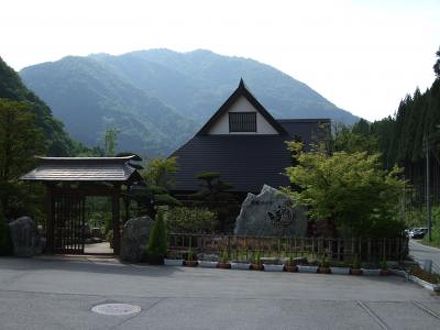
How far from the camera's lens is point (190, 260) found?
1606 cm

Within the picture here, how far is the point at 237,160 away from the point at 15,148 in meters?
11.5

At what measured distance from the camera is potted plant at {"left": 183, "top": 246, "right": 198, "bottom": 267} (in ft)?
52.2

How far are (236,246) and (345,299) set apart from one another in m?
6.53

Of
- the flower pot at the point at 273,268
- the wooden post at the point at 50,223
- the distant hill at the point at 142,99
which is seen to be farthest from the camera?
the distant hill at the point at 142,99

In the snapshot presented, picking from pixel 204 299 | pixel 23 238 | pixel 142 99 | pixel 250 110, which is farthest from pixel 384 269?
pixel 142 99

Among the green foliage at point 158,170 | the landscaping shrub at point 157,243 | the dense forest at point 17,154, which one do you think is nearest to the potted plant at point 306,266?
the landscaping shrub at point 157,243

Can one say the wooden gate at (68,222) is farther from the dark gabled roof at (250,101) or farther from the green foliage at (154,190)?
the dark gabled roof at (250,101)

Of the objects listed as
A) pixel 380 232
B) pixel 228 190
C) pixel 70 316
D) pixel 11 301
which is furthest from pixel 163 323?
pixel 228 190

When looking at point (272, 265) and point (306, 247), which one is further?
point (306, 247)

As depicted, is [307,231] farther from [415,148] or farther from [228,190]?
[415,148]


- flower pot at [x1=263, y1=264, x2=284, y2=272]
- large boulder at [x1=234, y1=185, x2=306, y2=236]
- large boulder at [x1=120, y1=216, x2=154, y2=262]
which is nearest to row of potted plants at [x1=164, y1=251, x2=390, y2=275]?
flower pot at [x1=263, y1=264, x2=284, y2=272]

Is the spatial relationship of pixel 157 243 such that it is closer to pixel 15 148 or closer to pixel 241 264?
pixel 241 264

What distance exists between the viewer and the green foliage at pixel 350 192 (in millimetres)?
15984

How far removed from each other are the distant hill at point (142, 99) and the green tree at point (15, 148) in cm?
8300
